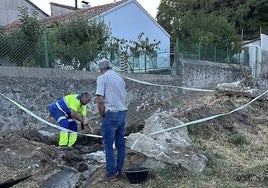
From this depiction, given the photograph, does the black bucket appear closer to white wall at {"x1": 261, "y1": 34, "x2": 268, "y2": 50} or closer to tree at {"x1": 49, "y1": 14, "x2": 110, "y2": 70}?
tree at {"x1": 49, "y1": 14, "x2": 110, "y2": 70}

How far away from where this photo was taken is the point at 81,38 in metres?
14.7

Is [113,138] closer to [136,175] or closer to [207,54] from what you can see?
[136,175]

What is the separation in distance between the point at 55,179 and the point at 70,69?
6.25 metres

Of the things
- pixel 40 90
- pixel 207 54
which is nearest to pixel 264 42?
pixel 207 54

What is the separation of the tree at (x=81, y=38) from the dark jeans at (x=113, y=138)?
649 centimetres

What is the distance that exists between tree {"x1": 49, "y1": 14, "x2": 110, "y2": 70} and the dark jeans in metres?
6.49

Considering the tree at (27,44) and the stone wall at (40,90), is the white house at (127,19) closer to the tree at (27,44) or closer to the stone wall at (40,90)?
the stone wall at (40,90)

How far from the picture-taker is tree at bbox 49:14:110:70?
12712 millimetres

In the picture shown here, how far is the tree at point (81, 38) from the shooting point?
41.7ft

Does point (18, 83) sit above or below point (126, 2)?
below

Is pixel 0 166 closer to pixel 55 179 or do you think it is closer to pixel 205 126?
pixel 55 179

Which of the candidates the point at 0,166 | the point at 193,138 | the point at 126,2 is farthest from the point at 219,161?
the point at 126,2

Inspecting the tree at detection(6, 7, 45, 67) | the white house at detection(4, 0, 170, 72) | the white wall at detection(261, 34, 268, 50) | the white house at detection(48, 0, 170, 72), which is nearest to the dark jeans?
the tree at detection(6, 7, 45, 67)

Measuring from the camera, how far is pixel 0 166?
6406mm
